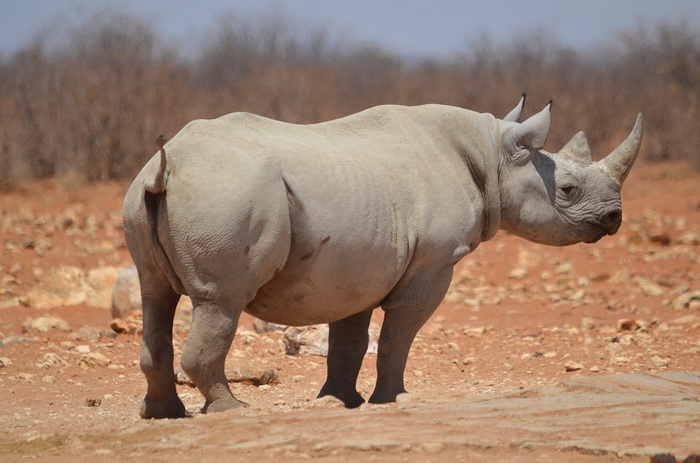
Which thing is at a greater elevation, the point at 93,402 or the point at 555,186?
the point at 555,186

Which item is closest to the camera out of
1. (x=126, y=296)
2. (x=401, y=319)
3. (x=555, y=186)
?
(x=401, y=319)

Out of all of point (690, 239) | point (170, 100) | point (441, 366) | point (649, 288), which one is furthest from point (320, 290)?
point (170, 100)

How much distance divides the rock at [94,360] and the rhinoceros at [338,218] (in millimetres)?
2689

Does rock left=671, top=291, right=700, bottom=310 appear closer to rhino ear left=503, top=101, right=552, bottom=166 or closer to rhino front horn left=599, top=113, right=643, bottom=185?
rhino front horn left=599, top=113, right=643, bottom=185

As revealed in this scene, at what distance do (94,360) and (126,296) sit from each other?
71.2 inches

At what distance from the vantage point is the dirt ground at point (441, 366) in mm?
5223

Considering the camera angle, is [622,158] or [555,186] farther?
[622,158]

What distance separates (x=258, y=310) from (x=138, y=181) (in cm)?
97

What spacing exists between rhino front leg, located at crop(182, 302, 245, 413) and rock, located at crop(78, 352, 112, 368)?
3.31m

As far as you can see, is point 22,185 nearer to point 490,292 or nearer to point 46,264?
point 46,264

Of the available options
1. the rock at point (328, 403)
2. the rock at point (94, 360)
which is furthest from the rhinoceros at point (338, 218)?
the rock at point (94, 360)

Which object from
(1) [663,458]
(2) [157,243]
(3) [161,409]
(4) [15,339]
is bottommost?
(4) [15,339]

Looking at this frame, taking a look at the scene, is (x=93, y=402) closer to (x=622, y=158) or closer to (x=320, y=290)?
(x=320, y=290)

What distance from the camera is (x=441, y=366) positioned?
9461 mm
